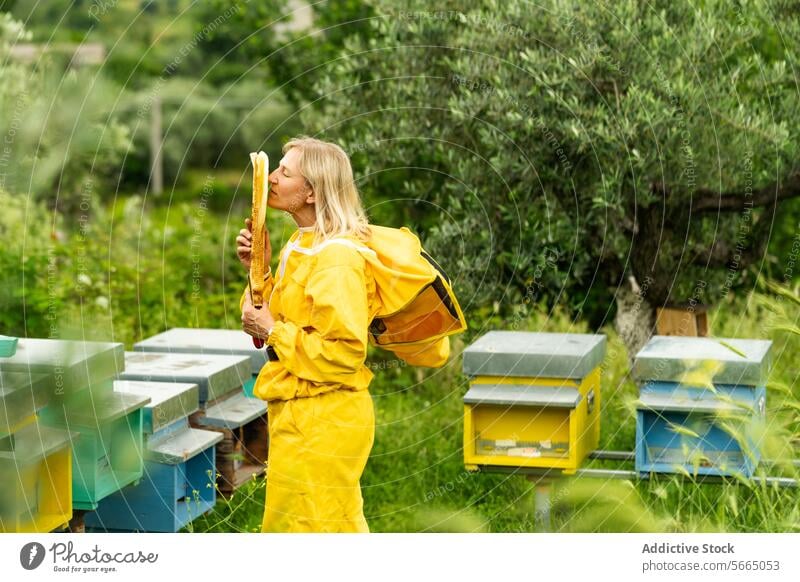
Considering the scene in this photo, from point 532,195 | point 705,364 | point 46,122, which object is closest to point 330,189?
point 705,364

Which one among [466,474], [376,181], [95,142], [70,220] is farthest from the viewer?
[70,220]

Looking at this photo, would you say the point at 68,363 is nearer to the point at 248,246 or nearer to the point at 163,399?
the point at 163,399

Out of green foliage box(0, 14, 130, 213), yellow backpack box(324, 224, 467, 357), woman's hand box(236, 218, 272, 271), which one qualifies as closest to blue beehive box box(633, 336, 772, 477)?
yellow backpack box(324, 224, 467, 357)

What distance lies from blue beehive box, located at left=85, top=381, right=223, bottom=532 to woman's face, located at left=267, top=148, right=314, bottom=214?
1.16m

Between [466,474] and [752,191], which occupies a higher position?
[752,191]

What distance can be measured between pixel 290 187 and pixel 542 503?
1.86 m

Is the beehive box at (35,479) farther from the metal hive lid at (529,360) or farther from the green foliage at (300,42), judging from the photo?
the green foliage at (300,42)

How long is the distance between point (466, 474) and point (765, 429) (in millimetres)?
1669

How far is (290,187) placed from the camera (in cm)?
367

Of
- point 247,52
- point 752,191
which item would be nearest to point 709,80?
point 752,191

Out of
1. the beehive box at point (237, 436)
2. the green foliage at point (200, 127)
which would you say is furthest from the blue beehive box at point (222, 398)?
the green foliage at point (200, 127)

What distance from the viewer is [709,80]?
19.7 feet

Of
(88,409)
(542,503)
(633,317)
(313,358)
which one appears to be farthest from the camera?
(633,317)

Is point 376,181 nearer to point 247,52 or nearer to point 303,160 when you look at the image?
point 247,52
